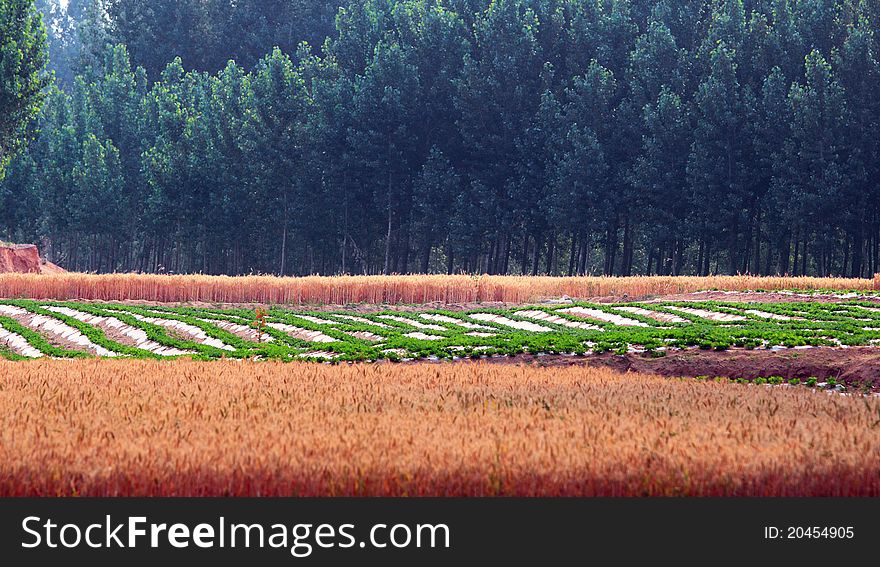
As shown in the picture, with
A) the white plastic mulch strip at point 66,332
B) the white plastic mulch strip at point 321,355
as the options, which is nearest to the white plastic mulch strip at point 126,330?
the white plastic mulch strip at point 66,332

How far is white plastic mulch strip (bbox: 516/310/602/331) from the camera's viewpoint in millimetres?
29442

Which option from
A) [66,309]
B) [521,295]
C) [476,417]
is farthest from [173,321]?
[476,417]

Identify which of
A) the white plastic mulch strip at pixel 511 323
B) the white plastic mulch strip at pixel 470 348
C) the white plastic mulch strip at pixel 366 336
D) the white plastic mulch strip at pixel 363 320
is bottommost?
the white plastic mulch strip at pixel 366 336

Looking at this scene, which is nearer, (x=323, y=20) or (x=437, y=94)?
(x=437, y=94)

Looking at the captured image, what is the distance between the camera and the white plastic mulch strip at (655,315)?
97.4 feet

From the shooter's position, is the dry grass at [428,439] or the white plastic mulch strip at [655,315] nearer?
the dry grass at [428,439]

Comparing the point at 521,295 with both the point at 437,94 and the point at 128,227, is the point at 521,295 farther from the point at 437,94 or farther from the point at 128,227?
the point at 128,227

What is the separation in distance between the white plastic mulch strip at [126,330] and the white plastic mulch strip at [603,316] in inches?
423

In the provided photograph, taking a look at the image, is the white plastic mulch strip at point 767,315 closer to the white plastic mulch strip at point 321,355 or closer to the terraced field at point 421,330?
the terraced field at point 421,330

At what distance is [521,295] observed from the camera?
39.9 metres

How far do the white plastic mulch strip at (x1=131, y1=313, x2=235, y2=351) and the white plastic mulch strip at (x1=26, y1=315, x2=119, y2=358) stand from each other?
206 cm

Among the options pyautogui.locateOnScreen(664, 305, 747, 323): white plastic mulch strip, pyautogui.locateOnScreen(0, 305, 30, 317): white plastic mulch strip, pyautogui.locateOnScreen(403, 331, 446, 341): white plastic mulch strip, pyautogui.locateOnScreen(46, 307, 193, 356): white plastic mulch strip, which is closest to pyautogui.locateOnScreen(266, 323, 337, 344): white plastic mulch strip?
pyautogui.locateOnScreen(403, 331, 446, 341): white plastic mulch strip

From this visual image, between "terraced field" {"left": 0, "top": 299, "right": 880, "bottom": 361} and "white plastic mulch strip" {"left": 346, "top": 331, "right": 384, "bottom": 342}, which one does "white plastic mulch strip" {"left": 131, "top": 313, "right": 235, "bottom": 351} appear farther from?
"white plastic mulch strip" {"left": 346, "top": 331, "right": 384, "bottom": 342}

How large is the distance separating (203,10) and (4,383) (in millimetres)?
92955
